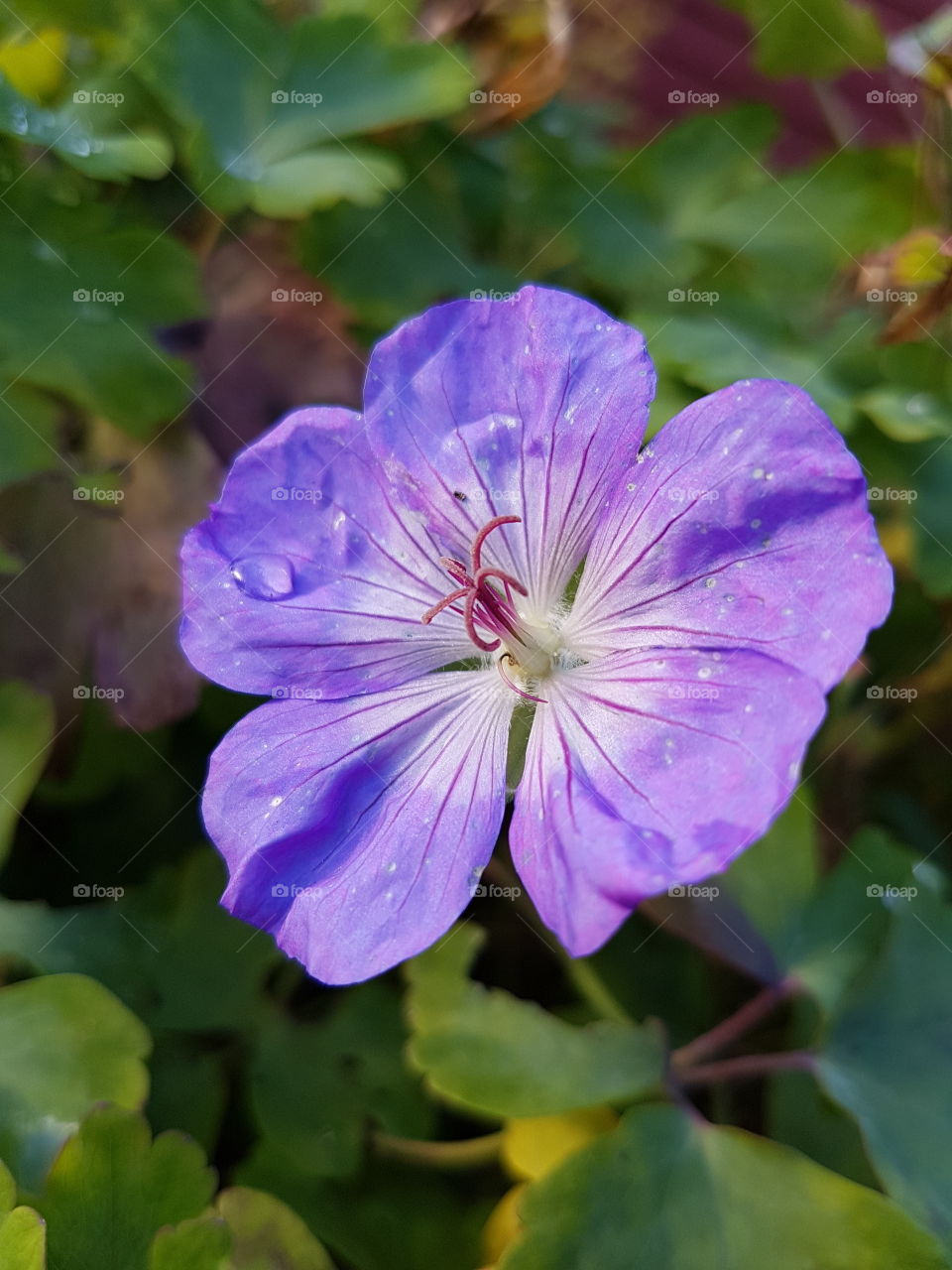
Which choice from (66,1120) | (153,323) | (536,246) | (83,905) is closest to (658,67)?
(536,246)

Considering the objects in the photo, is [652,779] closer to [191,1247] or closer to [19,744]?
[191,1247]

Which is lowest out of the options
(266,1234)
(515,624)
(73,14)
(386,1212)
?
(386,1212)

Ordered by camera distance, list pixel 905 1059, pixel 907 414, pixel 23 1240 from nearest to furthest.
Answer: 1. pixel 23 1240
2. pixel 905 1059
3. pixel 907 414

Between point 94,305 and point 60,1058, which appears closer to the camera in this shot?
point 60,1058

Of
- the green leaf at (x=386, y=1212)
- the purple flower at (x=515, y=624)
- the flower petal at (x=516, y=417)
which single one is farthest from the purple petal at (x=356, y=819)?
the green leaf at (x=386, y=1212)

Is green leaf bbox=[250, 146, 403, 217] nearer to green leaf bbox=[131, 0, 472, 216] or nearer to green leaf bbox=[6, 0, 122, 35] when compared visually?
green leaf bbox=[131, 0, 472, 216]

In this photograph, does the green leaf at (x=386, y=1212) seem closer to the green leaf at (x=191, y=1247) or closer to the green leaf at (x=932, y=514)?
the green leaf at (x=191, y=1247)

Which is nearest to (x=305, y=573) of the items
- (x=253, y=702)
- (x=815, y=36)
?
(x=253, y=702)
